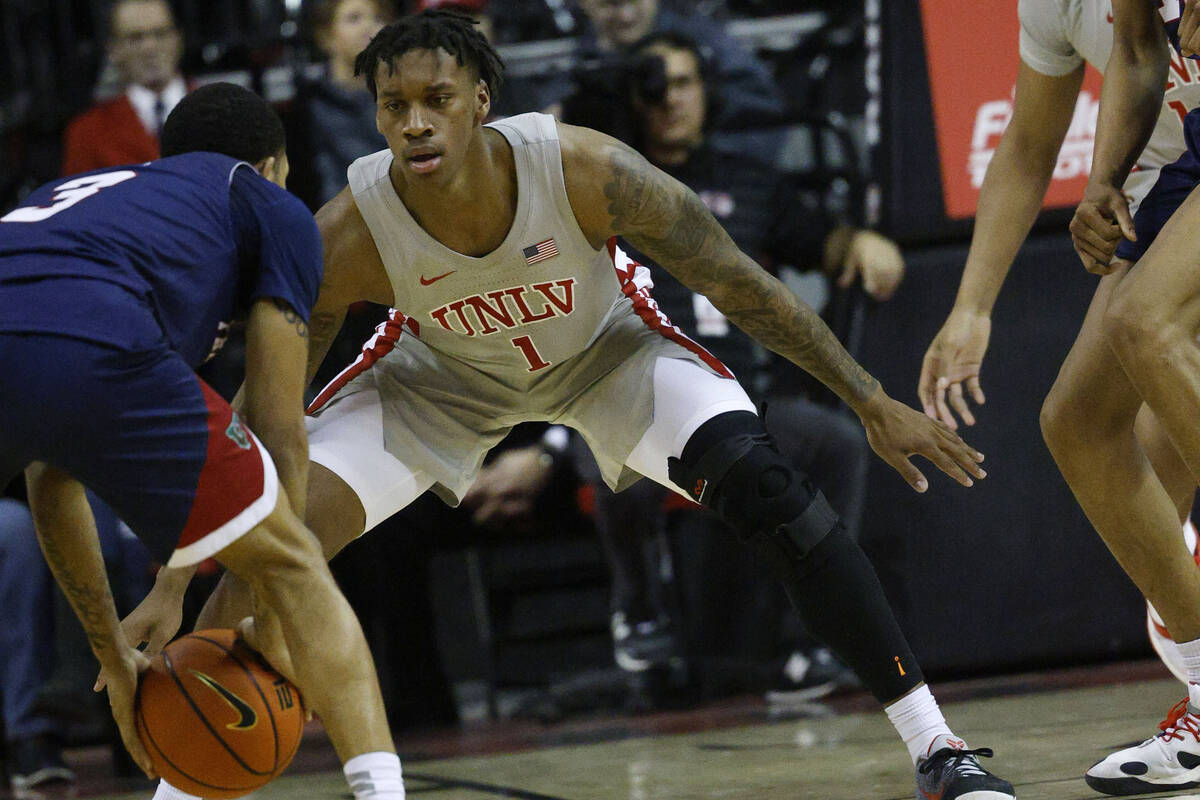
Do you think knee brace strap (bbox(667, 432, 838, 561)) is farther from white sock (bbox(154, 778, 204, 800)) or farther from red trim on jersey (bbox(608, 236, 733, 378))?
white sock (bbox(154, 778, 204, 800))

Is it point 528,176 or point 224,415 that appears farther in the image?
point 528,176

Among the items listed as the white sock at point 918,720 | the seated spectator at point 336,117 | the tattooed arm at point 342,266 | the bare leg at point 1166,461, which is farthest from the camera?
the seated spectator at point 336,117

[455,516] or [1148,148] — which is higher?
[1148,148]

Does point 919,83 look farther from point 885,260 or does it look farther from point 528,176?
point 528,176

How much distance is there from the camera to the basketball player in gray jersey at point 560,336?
10.8 feet

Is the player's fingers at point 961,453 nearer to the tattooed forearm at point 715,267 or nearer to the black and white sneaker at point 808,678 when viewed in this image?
the tattooed forearm at point 715,267

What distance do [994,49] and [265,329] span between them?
12.4 ft

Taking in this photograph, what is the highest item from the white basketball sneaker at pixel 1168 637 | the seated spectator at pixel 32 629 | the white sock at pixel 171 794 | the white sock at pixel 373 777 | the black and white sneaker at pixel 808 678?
the white sock at pixel 373 777

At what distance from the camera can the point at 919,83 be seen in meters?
5.69

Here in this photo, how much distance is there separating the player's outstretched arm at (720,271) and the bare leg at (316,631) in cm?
112

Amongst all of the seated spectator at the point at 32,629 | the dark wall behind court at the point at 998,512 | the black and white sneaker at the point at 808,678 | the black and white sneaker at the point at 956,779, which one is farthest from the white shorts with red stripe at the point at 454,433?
the dark wall behind court at the point at 998,512

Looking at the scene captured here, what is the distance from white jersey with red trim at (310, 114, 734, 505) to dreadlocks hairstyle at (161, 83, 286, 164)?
0.42 m

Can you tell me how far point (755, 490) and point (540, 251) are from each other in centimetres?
77

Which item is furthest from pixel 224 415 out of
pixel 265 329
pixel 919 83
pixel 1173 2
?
pixel 919 83
